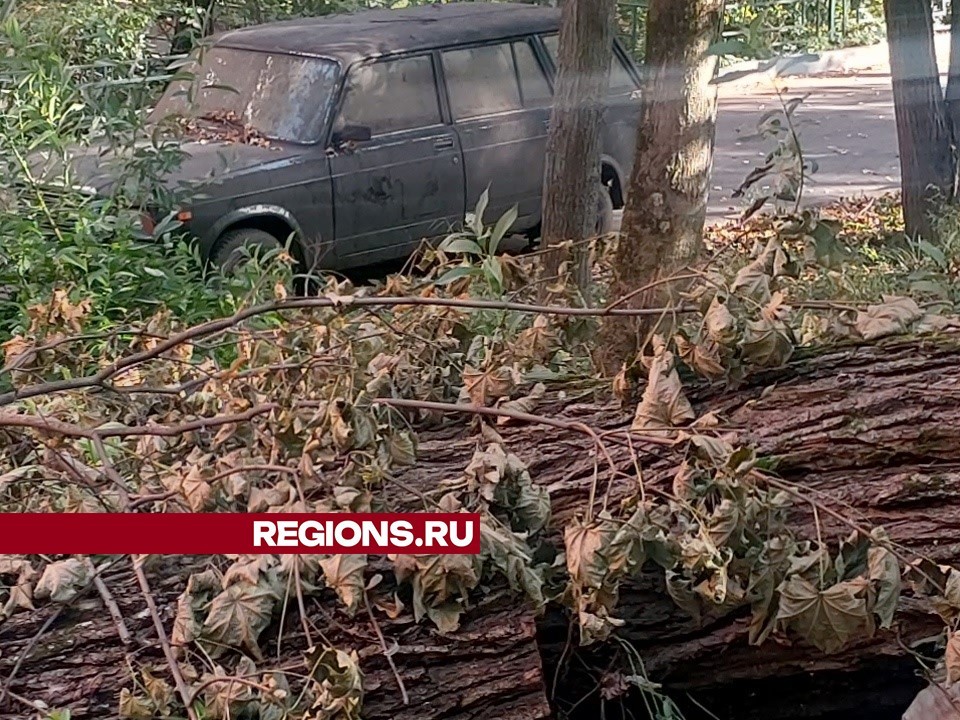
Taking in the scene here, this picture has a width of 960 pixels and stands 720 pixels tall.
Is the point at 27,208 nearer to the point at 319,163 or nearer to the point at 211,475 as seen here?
the point at 319,163

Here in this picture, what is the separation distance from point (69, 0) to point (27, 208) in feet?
1.71

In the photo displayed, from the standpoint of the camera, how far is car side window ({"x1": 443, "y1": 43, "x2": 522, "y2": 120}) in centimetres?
243

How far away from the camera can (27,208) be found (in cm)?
253

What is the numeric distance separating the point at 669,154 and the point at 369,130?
65 centimetres

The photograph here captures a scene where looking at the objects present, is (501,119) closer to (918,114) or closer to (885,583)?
(918,114)

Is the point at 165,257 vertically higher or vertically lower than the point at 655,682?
higher

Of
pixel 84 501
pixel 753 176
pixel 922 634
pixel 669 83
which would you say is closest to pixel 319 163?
pixel 669 83

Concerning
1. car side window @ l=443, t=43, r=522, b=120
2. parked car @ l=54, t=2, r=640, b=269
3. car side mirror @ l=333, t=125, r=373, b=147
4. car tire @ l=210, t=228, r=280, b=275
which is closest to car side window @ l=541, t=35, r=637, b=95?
parked car @ l=54, t=2, r=640, b=269

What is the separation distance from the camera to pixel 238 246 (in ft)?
7.89

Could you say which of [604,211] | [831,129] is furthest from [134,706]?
[831,129]

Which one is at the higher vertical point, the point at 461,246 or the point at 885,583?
the point at 461,246

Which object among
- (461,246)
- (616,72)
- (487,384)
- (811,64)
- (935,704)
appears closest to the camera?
(935,704)

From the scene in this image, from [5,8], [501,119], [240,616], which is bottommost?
[240,616]

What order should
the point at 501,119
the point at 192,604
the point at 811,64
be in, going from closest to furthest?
the point at 192,604, the point at 811,64, the point at 501,119
